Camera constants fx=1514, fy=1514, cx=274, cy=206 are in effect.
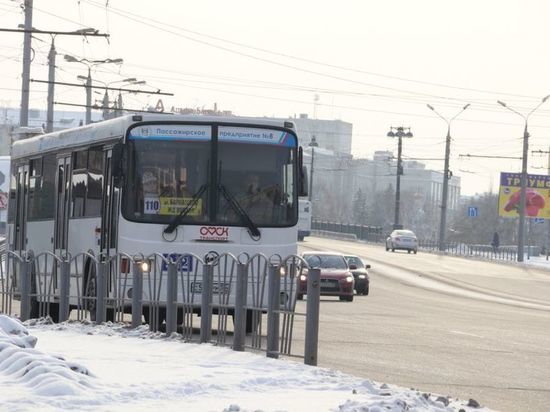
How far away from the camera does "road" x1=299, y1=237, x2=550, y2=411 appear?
1481cm

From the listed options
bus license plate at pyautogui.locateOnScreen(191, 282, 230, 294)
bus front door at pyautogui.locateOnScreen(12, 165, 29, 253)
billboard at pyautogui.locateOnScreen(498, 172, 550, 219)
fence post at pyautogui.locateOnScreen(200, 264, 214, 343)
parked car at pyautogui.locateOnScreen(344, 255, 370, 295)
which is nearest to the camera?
fence post at pyautogui.locateOnScreen(200, 264, 214, 343)

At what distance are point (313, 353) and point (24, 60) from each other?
31.1 metres

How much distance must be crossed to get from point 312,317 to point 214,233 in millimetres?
7072

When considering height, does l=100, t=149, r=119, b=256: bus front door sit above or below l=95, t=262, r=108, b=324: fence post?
above

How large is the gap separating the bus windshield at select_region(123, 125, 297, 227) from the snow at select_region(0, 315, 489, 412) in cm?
666

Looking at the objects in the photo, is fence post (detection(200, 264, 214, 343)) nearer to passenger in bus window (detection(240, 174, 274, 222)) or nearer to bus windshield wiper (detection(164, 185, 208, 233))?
bus windshield wiper (detection(164, 185, 208, 233))

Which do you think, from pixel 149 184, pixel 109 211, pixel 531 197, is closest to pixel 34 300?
pixel 109 211

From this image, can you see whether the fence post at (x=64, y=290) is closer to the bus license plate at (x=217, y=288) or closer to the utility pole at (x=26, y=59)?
the bus license plate at (x=217, y=288)

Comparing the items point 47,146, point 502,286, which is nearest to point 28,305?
point 47,146

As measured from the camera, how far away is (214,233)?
21.7m

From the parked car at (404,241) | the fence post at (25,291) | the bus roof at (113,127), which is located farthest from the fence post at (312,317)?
the parked car at (404,241)

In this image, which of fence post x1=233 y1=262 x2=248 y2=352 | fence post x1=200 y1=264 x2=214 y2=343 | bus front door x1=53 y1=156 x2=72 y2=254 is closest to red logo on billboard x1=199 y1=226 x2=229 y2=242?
bus front door x1=53 y1=156 x2=72 y2=254

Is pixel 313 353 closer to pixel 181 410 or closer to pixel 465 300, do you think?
pixel 181 410

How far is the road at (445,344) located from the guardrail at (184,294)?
97 centimetres
